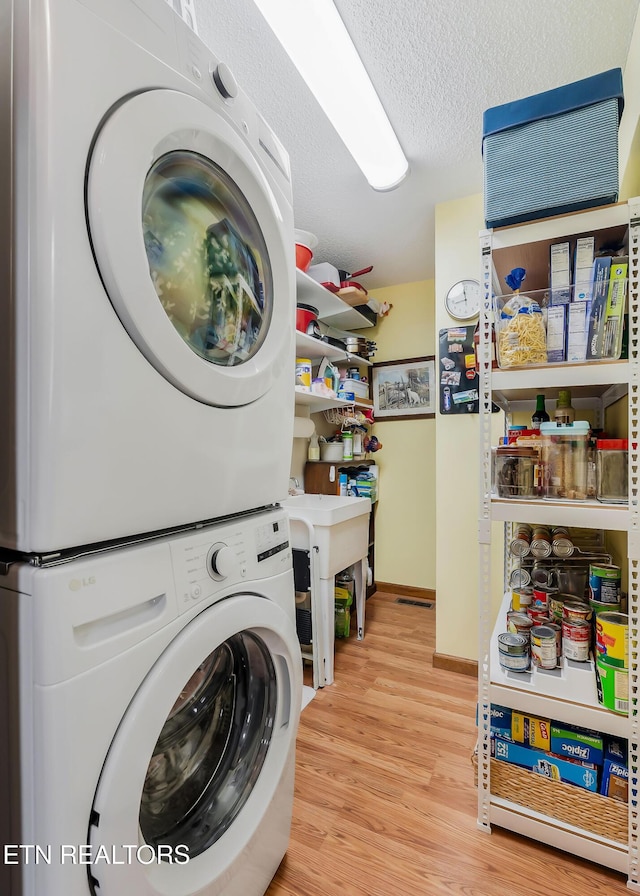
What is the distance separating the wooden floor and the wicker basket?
116mm

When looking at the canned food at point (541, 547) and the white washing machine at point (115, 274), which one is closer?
the white washing machine at point (115, 274)

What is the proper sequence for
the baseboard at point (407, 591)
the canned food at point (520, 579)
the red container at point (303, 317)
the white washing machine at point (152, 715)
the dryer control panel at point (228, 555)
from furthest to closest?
the baseboard at point (407, 591) < the red container at point (303, 317) < the canned food at point (520, 579) < the dryer control panel at point (228, 555) < the white washing machine at point (152, 715)

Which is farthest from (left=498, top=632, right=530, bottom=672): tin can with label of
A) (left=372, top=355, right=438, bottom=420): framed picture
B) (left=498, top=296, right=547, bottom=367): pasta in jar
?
(left=372, top=355, right=438, bottom=420): framed picture

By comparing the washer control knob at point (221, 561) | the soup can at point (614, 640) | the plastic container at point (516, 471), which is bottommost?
the soup can at point (614, 640)

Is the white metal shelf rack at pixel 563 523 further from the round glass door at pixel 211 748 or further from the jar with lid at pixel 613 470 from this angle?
the round glass door at pixel 211 748

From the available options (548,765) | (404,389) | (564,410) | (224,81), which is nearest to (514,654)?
(548,765)

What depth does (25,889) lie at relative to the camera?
1.54ft

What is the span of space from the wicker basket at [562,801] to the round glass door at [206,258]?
132cm

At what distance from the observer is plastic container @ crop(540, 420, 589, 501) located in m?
1.08

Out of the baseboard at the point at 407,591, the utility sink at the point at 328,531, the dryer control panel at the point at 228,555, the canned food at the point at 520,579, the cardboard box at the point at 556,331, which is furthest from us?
the baseboard at the point at 407,591

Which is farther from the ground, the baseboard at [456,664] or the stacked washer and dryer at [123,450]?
the stacked washer and dryer at [123,450]

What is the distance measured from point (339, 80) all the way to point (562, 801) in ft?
7.20

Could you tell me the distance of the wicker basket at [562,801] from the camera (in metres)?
1.02

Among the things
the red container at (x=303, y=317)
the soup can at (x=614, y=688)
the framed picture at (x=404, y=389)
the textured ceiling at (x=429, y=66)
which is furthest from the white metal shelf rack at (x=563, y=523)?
the framed picture at (x=404, y=389)
